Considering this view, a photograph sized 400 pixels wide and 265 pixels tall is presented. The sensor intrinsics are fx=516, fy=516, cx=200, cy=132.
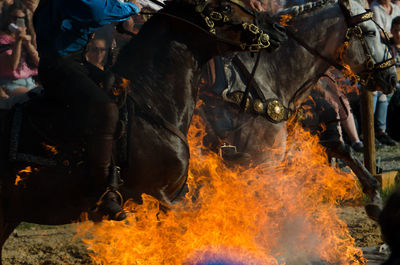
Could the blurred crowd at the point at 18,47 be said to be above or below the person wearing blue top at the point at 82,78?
below

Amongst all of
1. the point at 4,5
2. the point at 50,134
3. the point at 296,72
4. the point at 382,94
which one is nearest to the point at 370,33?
the point at 296,72

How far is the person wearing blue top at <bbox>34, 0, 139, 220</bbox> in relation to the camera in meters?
3.29

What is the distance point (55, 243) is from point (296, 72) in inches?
138

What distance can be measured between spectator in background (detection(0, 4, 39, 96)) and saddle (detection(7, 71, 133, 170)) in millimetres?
3316

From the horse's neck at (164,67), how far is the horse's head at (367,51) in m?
1.98

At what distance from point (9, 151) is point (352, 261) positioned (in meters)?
3.29

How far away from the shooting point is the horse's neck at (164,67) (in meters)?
3.62

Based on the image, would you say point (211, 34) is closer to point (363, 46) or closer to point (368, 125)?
point (363, 46)

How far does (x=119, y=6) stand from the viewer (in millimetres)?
3414

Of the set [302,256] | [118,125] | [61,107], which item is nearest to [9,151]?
[61,107]

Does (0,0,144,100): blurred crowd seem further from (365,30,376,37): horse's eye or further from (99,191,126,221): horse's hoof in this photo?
(99,191,126,221): horse's hoof

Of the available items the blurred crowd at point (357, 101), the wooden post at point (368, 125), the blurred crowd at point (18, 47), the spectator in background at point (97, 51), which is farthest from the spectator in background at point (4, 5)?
the wooden post at point (368, 125)

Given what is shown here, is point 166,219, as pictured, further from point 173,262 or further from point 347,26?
point 347,26

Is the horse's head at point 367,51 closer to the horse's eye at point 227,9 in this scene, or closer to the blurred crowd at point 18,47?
the horse's eye at point 227,9
